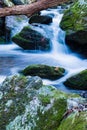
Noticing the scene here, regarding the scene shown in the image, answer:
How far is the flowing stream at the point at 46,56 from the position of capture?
10.5 metres

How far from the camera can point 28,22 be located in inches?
561

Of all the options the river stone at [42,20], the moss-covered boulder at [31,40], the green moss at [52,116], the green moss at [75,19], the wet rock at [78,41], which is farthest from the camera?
the river stone at [42,20]

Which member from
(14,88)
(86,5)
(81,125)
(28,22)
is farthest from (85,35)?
(81,125)

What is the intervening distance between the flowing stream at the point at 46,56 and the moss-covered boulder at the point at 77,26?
31cm

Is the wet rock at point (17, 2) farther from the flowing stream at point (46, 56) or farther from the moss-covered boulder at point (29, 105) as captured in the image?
the moss-covered boulder at point (29, 105)

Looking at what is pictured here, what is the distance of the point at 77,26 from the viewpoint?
11117 mm

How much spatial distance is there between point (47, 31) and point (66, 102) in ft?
28.8

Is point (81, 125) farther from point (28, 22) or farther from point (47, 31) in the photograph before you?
point (28, 22)

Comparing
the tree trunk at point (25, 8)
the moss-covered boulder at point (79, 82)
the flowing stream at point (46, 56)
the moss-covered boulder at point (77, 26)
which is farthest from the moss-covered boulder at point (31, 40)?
the tree trunk at point (25, 8)

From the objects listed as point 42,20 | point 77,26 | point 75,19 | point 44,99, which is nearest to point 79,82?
point 77,26

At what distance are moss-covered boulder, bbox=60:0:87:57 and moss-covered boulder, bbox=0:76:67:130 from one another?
6.51 meters

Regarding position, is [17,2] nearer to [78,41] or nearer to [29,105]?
[78,41]

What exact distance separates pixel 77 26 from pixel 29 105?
7166mm

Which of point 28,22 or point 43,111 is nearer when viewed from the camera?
point 43,111
